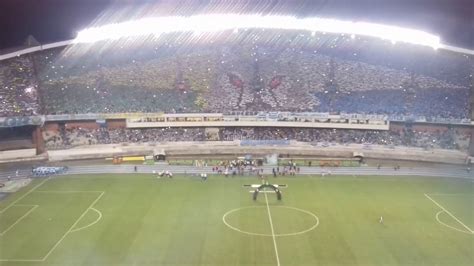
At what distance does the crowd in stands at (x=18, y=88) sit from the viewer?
49.2 meters

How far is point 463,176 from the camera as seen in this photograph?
42.3m

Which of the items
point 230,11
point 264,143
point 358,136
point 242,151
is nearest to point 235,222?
point 242,151

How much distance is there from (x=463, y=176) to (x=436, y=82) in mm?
14632

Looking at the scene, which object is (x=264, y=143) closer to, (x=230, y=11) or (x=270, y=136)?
(x=270, y=136)

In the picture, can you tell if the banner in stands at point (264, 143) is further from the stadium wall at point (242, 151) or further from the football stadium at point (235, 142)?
the stadium wall at point (242, 151)

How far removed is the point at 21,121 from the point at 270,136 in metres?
23.2

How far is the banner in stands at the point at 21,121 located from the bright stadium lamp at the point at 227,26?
33.3 feet

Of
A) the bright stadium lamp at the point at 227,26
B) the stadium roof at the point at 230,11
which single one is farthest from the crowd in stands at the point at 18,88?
the bright stadium lamp at the point at 227,26

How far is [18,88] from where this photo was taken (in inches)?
2012

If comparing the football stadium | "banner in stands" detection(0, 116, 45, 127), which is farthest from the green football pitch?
"banner in stands" detection(0, 116, 45, 127)

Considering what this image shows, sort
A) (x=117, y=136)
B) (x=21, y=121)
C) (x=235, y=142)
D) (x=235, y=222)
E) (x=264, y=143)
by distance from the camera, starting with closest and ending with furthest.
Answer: (x=235, y=222) < (x=21, y=121) < (x=264, y=143) < (x=235, y=142) < (x=117, y=136)

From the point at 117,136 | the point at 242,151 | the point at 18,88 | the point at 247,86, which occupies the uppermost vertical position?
the point at 247,86

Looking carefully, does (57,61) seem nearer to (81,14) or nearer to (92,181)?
(81,14)

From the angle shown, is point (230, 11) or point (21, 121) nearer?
point (21, 121)
